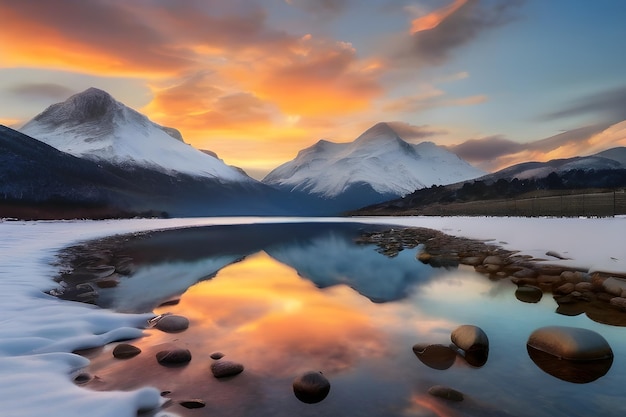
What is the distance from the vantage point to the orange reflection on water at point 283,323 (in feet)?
32.2

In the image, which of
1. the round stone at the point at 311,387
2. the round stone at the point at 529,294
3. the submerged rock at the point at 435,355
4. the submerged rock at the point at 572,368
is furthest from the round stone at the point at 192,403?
the round stone at the point at 529,294

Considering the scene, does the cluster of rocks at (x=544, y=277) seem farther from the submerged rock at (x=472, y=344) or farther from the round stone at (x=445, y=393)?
the round stone at (x=445, y=393)

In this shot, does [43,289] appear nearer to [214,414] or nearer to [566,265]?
[214,414]

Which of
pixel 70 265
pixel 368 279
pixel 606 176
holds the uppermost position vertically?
pixel 606 176

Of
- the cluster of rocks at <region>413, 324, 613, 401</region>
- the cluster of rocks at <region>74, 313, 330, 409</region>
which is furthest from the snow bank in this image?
the cluster of rocks at <region>74, 313, 330, 409</region>

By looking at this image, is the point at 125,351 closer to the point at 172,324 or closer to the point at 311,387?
the point at 172,324

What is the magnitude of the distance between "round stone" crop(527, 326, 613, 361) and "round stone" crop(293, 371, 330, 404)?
6.19m

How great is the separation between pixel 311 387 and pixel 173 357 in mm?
3725

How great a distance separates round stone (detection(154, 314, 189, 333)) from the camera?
11633 mm

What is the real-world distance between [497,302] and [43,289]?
18.4 m

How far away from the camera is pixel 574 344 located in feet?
30.3

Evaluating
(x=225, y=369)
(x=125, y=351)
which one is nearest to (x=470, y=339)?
(x=225, y=369)

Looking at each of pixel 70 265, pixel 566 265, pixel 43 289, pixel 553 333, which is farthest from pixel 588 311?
pixel 70 265

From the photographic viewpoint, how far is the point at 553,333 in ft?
32.0
